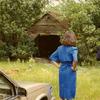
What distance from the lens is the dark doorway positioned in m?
27.4

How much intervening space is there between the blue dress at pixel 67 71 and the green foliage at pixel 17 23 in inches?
604

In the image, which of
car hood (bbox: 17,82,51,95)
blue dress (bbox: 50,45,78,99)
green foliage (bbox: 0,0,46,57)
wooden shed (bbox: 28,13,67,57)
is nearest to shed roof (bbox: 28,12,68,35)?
wooden shed (bbox: 28,13,67,57)

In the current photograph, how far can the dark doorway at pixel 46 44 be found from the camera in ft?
89.9

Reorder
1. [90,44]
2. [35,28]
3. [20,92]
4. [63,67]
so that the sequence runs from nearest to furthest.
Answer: [20,92], [63,67], [90,44], [35,28]

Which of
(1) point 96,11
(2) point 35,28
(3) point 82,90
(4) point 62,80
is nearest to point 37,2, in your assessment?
(2) point 35,28

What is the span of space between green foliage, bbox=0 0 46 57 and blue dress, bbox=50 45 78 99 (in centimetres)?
1534

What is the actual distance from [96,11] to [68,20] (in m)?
1.82

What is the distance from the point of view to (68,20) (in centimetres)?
2439

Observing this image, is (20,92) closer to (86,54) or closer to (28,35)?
(86,54)

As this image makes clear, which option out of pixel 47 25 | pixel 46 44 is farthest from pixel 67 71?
pixel 46 44

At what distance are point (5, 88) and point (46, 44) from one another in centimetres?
2202

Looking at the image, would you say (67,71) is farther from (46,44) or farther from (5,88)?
(46,44)

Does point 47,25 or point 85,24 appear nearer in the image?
point 85,24

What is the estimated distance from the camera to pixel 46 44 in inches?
1108
